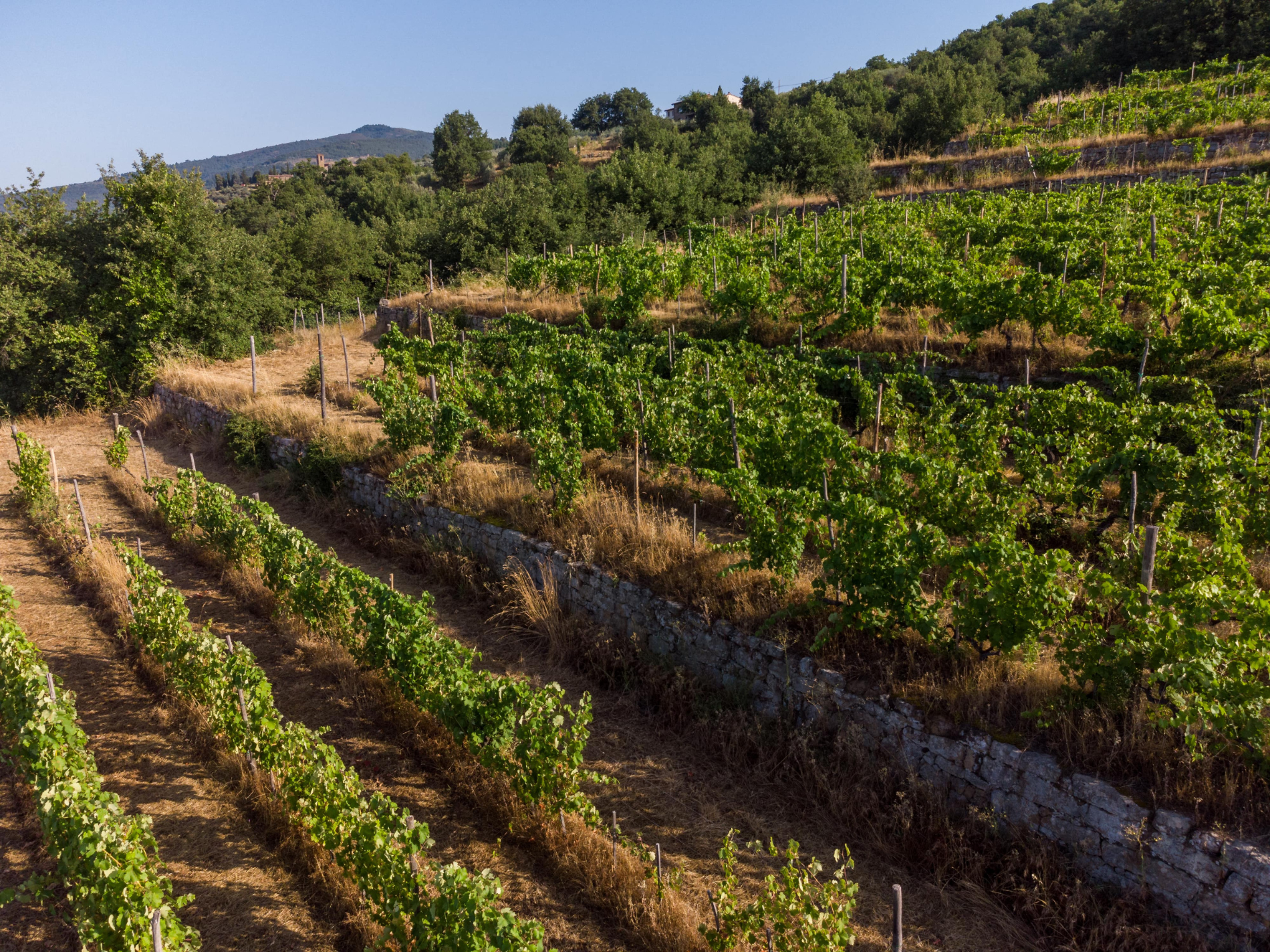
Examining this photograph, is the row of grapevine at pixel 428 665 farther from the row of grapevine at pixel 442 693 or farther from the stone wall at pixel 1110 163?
the stone wall at pixel 1110 163

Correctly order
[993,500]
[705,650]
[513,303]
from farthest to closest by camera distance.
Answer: [513,303], [705,650], [993,500]

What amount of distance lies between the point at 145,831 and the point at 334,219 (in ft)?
108

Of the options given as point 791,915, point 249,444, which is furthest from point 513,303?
point 791,915

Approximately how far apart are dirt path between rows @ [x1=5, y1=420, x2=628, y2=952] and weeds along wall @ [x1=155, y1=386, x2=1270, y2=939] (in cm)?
243

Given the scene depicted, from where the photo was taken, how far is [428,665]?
667cm

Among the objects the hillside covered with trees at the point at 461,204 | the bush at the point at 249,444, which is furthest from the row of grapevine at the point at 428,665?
the hillside covered with trees at the point at 461,204

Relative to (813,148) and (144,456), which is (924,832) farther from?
(813,148)

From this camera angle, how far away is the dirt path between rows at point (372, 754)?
5.29 meters

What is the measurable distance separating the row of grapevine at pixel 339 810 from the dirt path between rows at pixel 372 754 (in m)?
0.28

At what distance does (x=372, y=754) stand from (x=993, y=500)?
6398mm

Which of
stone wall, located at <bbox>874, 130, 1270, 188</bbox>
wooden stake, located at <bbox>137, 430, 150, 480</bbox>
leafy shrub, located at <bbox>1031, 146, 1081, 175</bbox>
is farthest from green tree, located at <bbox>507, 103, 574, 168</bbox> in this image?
wooden stake, located at <bbox>137, 430, 150, 480</bbox>

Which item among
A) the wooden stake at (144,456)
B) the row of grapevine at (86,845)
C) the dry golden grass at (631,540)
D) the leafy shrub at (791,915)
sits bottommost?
the leafy shrub at (791,915)

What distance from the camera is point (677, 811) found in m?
6.16

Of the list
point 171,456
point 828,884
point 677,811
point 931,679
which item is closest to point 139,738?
point 677,811
